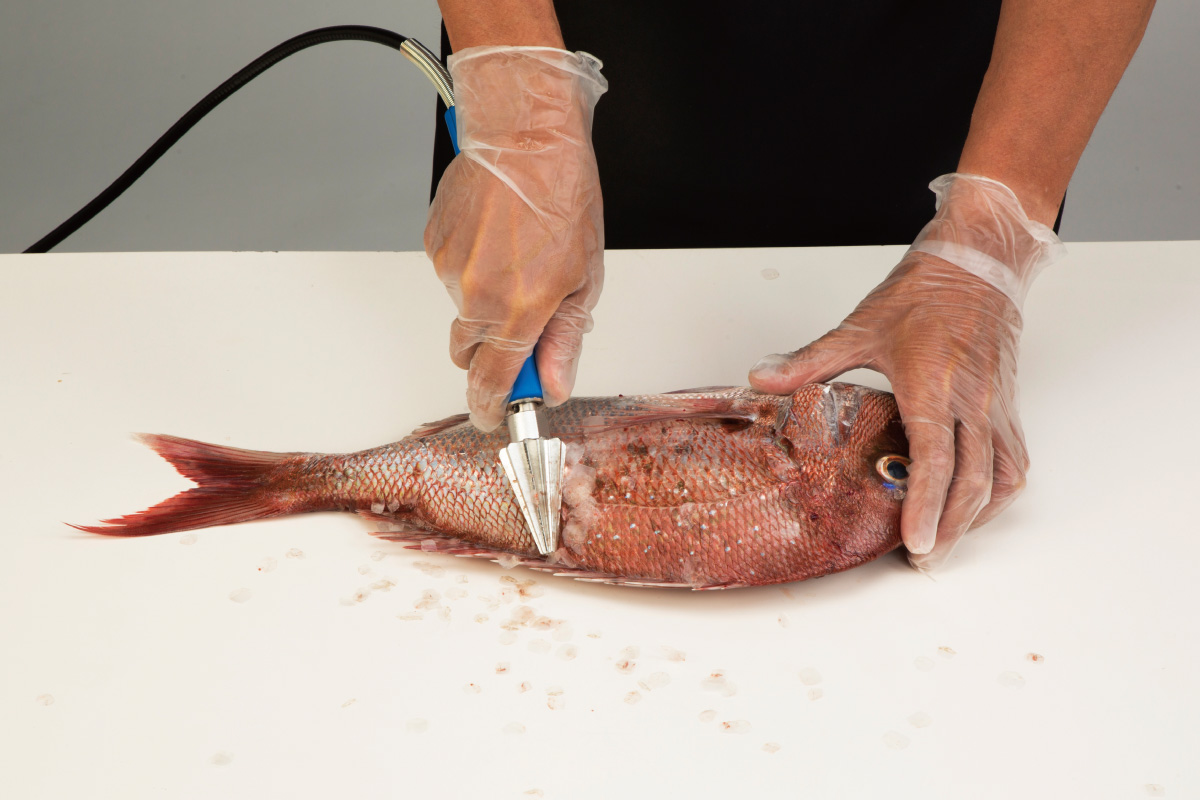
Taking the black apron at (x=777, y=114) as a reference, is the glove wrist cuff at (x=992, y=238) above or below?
below

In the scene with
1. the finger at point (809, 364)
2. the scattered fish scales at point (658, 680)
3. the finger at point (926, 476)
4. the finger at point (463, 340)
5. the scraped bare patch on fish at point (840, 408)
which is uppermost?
the finger at point (463, 340)

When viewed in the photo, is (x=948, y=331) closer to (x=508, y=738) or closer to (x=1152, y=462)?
(x=1152, y=462)

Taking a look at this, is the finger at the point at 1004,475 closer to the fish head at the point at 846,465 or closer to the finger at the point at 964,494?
the finger at the point at 964,494

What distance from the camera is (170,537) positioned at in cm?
142

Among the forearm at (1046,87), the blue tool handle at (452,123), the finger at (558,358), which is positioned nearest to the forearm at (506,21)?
the blue tool handle at (452,123)

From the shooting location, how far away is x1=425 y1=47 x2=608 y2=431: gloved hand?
1.32 m

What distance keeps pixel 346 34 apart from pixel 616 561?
50.4 inches

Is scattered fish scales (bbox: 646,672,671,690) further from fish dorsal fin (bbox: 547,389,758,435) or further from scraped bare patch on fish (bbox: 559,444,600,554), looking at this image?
fish dorsal fin (bbox: 547,389,758,435)

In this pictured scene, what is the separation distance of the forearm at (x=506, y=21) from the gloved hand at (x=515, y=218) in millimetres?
39

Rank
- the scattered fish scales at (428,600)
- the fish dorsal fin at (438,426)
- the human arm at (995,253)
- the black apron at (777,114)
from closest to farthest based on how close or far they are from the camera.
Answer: the scattered fish scales at (428,600)
the human arm at (995,253)
the fish dorsal fin at (438,426)
the black apron at (777,114)

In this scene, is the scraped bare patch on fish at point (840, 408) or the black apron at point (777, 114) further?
the black apron at point (777, 114)

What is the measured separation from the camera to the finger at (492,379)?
1318 mm

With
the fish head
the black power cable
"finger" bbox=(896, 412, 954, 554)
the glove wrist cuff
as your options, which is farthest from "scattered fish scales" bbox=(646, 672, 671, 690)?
the black power cable

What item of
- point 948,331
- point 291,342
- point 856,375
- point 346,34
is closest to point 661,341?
point 856,375
